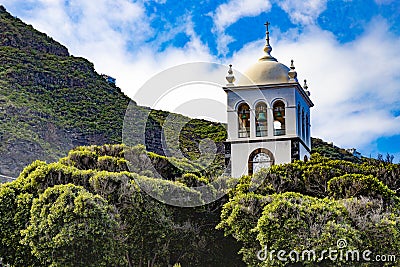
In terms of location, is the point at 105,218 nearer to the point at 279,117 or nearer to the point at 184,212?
the point at 184,212

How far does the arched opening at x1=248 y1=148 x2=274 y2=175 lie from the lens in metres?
24.4

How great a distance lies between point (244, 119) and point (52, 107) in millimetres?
24028

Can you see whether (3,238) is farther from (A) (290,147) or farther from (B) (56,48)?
(B) (56,48)

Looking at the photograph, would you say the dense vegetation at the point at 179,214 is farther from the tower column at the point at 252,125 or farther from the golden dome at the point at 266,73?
the golden dome at the point at 266,73

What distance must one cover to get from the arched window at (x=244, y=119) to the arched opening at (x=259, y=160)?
0.81 m

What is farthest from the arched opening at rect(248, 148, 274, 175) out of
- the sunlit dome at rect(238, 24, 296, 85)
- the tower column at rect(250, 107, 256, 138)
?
the sunlit dome at rect(238, 24, 296, 85)

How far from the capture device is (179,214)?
2303 cm

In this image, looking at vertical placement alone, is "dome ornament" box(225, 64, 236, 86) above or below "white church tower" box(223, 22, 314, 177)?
above

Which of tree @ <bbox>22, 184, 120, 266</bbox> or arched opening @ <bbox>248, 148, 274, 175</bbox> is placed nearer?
tree @ <bbox>22, 184, 120, 266</bbox>

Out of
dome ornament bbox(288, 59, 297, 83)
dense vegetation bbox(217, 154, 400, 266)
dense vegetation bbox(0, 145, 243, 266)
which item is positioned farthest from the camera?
dome ornament bbox(288, 59, 297, 83)

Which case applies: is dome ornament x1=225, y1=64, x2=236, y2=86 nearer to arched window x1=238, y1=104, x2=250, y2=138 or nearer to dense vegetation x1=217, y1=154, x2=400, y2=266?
arched window x1=238, y1=104, x2=250, y2=138

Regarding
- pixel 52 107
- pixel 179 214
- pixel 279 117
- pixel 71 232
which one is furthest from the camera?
pixel 52 107

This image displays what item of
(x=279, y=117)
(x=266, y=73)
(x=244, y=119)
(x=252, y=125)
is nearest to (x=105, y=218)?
(x=252, y=125)

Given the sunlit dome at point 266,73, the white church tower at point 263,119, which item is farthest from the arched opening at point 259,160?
the sunlit dome at point 266,73
